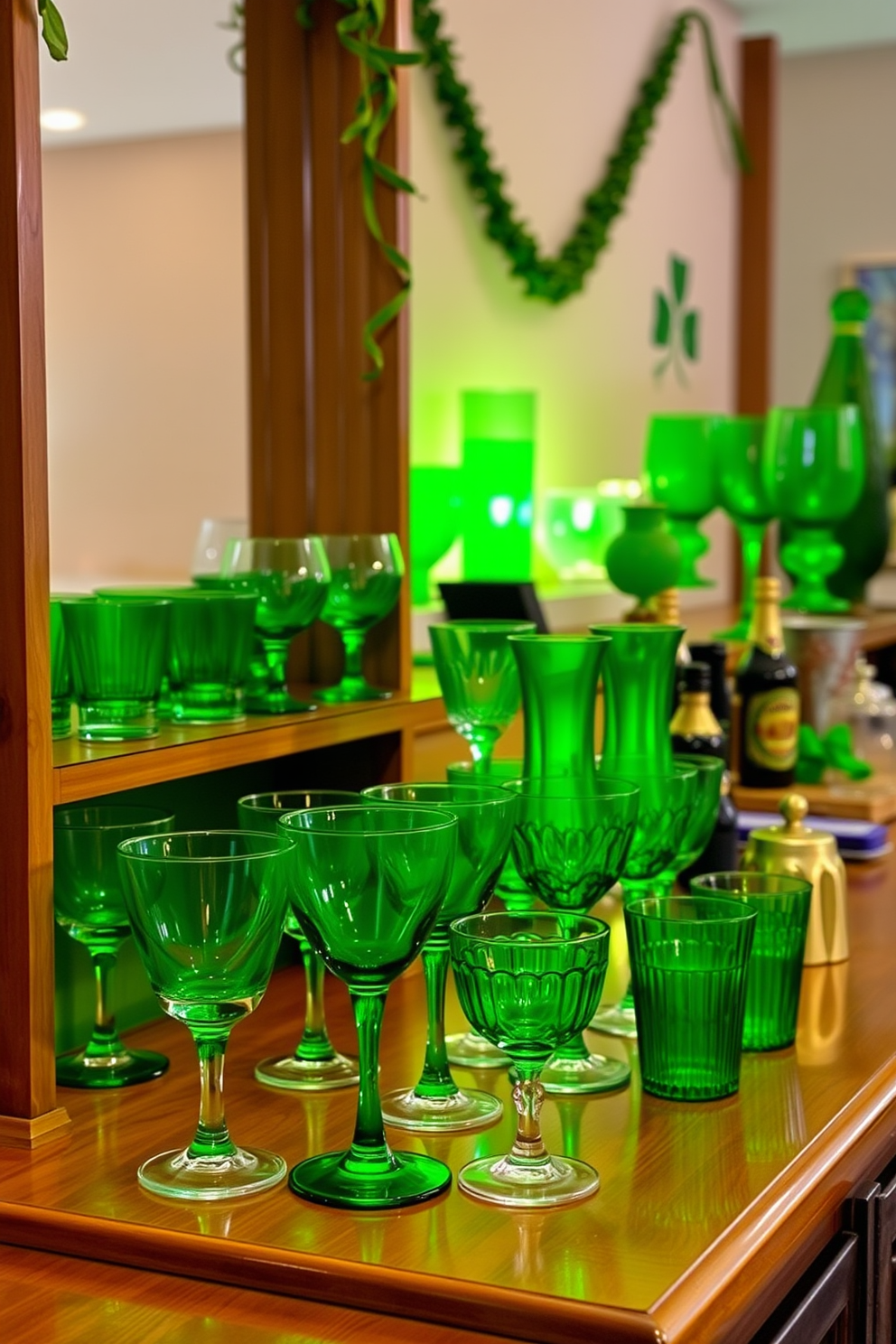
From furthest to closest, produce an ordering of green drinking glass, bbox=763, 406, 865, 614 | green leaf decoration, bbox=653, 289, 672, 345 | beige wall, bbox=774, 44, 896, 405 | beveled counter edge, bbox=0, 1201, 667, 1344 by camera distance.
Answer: beige wall, bbox=774, 44, 896, 405 < green leaf decoration, bbox=653, 289, 672, 345 < green drinking glass, bbox=763, 406, 865, 614 < beveled counter edge, bbox=0, 1201, 667, 1344

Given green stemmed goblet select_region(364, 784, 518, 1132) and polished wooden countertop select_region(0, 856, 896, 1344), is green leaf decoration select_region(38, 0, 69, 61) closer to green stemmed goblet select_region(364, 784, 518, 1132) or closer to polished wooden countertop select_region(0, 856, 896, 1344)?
green stemmed goblet select_region(364, 784, 518, 1132)

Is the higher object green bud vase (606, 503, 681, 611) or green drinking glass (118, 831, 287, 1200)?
green bud vase (606, 503, 681, 611)

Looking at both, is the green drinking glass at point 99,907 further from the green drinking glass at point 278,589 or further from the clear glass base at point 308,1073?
the green drinking glass at point 278,589

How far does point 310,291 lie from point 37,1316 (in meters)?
0.94

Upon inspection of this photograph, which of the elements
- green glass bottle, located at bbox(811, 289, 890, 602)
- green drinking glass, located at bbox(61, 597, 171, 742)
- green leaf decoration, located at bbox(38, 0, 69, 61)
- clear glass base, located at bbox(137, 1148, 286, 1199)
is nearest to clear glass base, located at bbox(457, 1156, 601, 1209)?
clear glass base, located at bbox(137, 1148, 286, 1199)

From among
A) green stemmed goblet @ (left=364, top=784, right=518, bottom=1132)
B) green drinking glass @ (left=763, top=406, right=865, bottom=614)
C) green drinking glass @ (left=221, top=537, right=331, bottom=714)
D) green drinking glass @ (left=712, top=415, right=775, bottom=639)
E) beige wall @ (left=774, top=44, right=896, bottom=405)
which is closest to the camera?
green stemmed goblet @ (left=364, top=784, right=518, bottom=1132)

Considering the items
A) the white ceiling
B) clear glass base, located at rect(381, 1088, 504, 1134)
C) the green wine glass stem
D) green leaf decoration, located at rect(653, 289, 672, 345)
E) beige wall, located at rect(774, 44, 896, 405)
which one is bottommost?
clear glass base, located at rect(381, 1088, 504, 1134)

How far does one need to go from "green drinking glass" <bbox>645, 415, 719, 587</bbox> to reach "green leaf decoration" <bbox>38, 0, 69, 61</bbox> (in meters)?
1.76

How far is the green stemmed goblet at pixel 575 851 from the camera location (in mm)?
1125

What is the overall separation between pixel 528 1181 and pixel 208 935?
22 centimetres

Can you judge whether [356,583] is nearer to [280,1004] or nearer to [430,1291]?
[280,1004]

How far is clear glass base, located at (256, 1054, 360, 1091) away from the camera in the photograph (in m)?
1.15

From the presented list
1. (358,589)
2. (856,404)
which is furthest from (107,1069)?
(856,404)

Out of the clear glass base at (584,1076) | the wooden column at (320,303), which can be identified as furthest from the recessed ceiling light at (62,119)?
the clear glass base at (584,1076)
